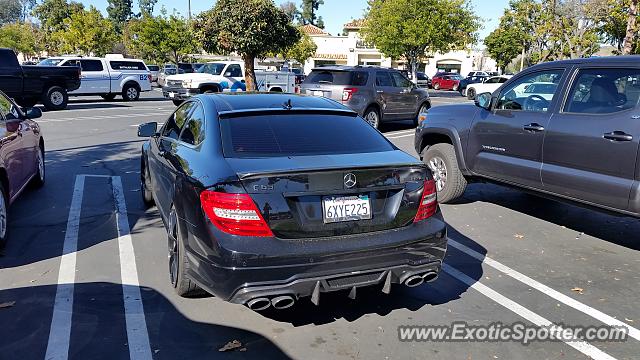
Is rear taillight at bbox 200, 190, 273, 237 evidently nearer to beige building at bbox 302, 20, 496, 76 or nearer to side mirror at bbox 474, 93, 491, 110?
side mirror at bbox 474, 93, 491, 110

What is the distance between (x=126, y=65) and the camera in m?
23.2

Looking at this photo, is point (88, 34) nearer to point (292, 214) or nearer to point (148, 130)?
point (148, 130)

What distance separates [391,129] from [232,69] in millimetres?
8423

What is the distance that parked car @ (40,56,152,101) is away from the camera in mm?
21531

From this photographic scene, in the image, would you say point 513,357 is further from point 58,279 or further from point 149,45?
point 149,45

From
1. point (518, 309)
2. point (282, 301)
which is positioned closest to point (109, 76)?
point (282, 301)

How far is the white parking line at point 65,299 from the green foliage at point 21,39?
63.7 meters

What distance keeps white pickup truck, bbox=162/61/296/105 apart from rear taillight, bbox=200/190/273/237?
50.8ft

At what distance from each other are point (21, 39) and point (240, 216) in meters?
74.8

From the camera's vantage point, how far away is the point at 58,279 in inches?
167

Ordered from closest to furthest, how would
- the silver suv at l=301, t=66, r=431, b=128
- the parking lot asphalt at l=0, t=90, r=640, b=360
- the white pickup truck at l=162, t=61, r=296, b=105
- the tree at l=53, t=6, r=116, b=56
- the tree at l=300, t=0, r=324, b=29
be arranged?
1. the parking lot asphalt at l=0, t=90, r=640, b=360
2. the silver suv at l=301, t=66, r=431, b=128
3. the white pickup truck at l=162, t=61, r=296, b=105
4. the tree at l=53, t=6, r=116, b=56
5. the tree at l=300, t=0, r=324, b=29

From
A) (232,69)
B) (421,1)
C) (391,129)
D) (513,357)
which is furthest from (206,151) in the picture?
(421,1)

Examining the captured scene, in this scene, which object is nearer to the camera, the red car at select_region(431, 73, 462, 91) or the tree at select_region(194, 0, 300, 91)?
the tree at select_region(194, 0, 300, 91)

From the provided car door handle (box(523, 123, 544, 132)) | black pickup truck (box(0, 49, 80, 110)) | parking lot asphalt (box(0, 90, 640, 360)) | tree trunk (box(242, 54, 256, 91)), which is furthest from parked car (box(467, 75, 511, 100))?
car door handle (box(523, 123, 544, 132))
